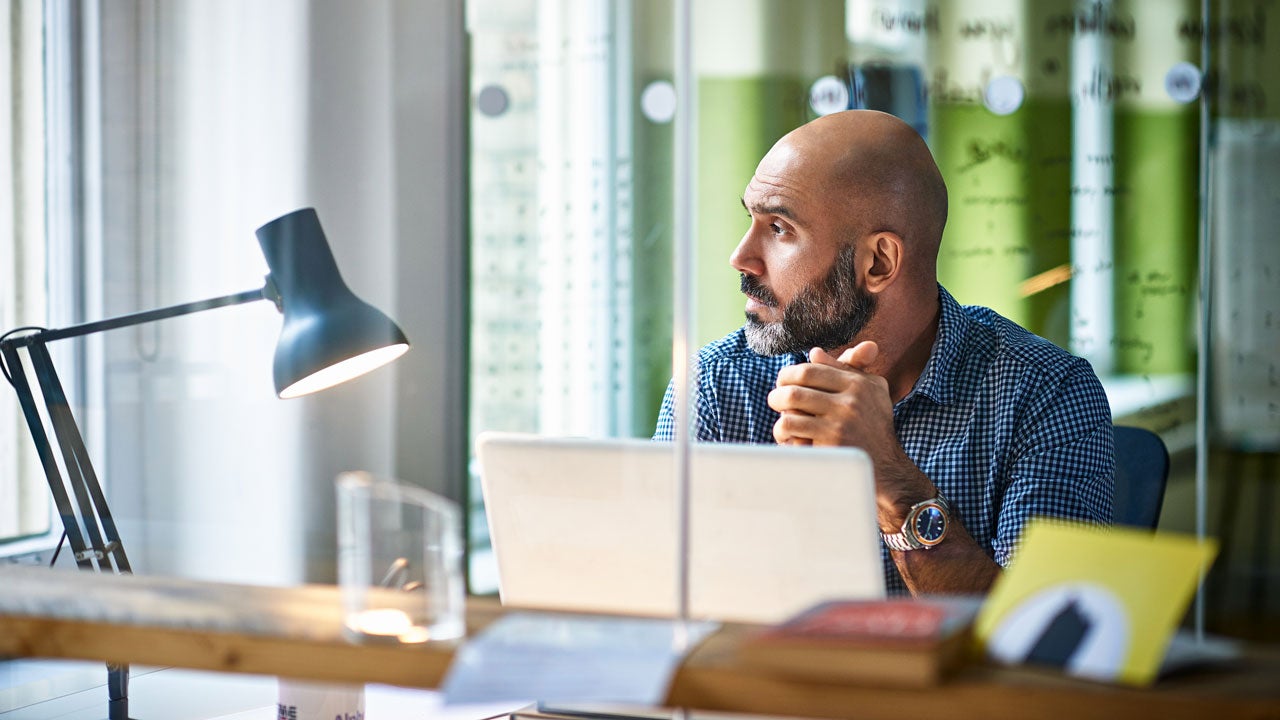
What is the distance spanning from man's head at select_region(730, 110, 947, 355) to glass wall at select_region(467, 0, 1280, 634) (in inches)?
36.4

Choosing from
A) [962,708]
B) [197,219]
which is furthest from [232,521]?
[962,708]

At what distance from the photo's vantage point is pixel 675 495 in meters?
0.99

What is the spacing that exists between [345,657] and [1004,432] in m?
1.09

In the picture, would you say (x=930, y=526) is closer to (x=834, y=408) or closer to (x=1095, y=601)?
(x=834, y=408)

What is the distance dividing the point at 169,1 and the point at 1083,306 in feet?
7.02

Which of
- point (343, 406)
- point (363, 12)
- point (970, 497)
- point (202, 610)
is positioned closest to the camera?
point (202, 610)

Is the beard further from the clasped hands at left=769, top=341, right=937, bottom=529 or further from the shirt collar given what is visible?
the clasped hands at left=769, top=341, right=937, bottom=529

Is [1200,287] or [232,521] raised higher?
[1200,287]

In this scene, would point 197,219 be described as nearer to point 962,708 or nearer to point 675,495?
point 675,495

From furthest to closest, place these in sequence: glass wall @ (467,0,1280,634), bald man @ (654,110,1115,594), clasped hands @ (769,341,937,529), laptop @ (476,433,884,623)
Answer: glass wall @ (467,0,1280,634) → bald man @ (654,110,1115,594) → clasped hands @ (769,341,937,529) → laptop @ (476,433,884,623)

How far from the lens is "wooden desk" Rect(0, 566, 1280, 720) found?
0.70 meters

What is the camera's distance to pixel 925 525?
4.70 ft

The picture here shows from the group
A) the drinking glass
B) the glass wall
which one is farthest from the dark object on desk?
the glass wall

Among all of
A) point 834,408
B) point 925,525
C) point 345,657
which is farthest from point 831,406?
point 345,657
